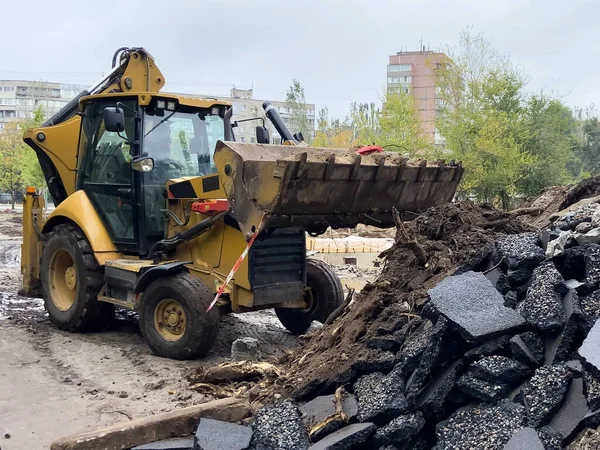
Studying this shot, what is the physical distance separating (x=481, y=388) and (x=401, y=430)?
1.81 feet

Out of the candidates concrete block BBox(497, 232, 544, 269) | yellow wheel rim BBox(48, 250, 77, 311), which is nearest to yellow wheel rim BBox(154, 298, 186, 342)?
yellow wheel rim BBox(48, 250, 77, 311)

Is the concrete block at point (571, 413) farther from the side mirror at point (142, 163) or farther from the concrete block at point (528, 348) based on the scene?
the side mirror at point (142, 163)

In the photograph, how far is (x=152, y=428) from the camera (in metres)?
4.54

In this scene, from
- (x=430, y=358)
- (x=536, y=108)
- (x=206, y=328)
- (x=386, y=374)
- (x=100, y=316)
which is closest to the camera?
(x=430, y=358)

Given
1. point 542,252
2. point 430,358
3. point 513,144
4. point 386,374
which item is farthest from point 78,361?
point 513,144

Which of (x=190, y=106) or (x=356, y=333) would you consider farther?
(x=190, y=106)

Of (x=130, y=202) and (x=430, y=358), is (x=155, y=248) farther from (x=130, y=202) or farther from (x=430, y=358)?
(x=430, y=358)

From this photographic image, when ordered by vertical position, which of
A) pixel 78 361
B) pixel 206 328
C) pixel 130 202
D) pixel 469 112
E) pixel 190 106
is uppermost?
pixel 469 112

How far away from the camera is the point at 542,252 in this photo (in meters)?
4.87

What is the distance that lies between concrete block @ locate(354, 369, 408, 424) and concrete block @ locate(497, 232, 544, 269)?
4.10 feet

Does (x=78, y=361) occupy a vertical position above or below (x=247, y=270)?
below

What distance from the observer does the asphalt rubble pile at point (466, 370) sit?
3.74 metres

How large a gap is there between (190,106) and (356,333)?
366 cm

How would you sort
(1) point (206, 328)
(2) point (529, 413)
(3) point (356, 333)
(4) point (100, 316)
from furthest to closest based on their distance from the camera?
1. (4) point (100, 316)
2. (1) point (206, 328)
3. (3) point (356, 333)
4. (2) point (529, 413)
